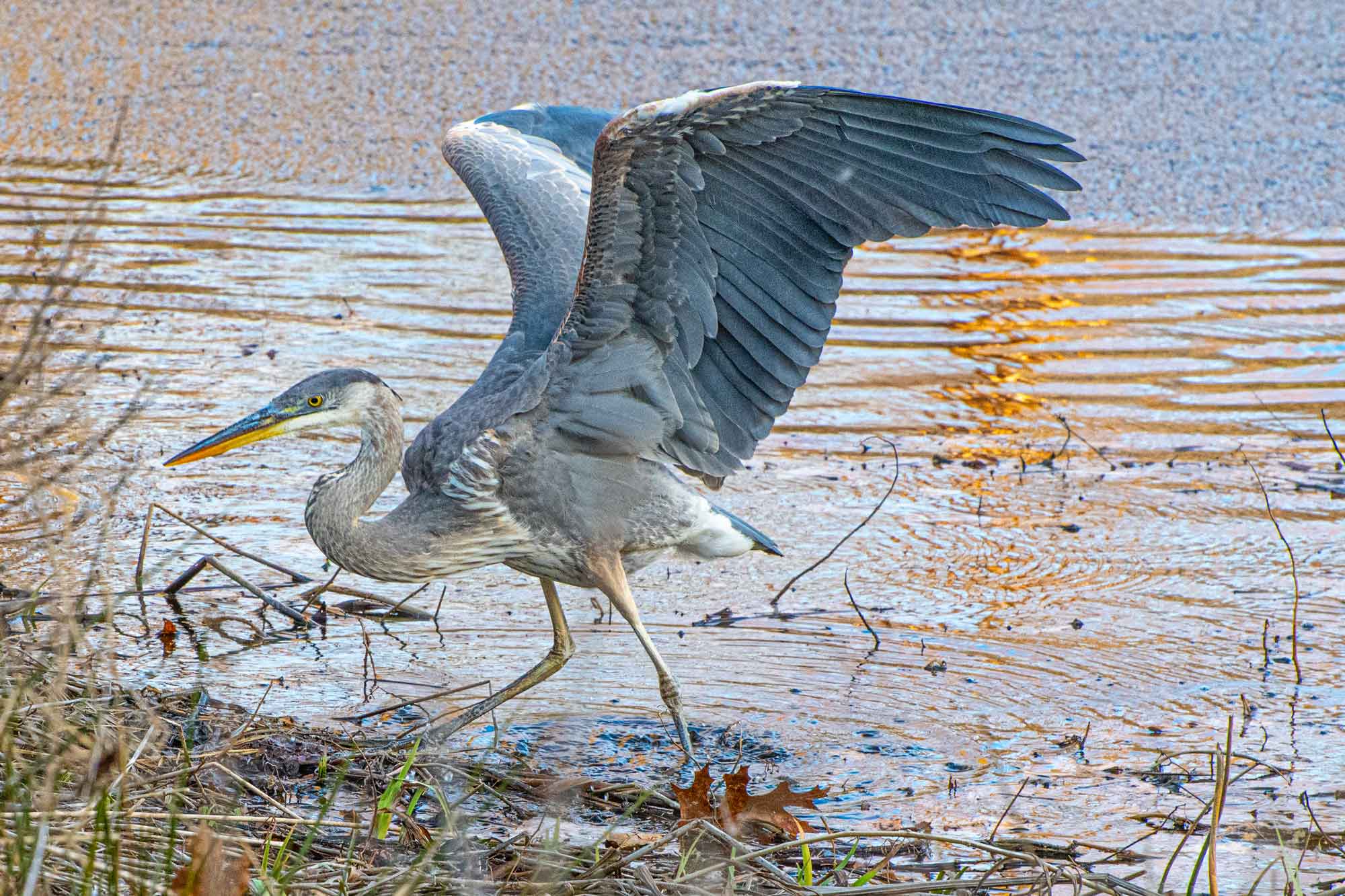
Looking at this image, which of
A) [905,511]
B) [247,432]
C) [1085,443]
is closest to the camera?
[247,432]

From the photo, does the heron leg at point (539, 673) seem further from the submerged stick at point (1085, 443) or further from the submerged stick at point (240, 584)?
the submerged stick at point (1085, 443)

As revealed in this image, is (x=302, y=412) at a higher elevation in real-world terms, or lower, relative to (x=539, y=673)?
higher

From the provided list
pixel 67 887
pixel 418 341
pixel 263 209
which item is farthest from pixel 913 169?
pixel 263 209

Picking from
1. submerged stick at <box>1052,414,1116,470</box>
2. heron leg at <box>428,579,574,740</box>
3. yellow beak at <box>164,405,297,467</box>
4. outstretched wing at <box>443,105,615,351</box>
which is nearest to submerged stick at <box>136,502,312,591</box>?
yellow beak at <box>164,405,297,467</box>

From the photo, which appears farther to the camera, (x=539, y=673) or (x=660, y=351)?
(x=539, y=673)

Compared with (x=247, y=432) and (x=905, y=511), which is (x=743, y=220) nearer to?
(x=247, y=432)

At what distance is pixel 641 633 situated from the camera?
4668 mm

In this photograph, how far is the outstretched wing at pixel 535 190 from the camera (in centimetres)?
530

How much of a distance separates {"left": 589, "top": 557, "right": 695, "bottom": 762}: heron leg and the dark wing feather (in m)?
0.53

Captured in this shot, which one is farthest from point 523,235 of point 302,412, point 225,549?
point 225,549

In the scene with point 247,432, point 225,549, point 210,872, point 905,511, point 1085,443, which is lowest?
point 210,872

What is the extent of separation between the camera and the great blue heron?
4.20 m

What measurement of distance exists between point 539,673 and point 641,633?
33cm

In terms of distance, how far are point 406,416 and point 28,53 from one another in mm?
5874
